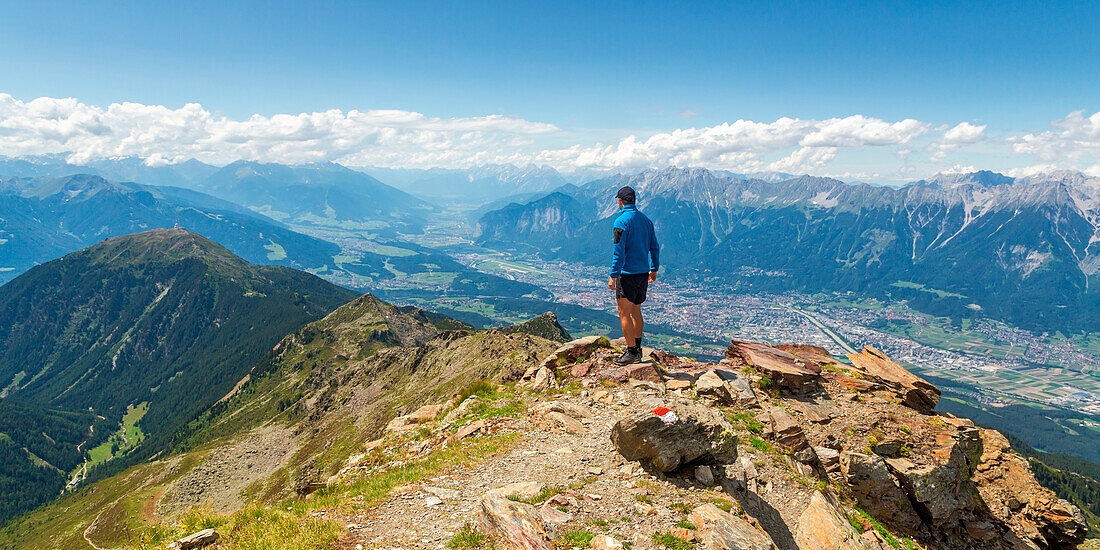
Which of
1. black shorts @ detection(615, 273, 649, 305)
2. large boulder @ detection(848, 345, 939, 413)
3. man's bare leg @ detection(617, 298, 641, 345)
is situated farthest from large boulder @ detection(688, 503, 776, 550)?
large boulder @ detection(848, 345, 939, 413)

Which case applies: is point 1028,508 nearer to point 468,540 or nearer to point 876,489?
point 876,489

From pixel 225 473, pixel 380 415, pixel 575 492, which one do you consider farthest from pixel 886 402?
pixel 225 473

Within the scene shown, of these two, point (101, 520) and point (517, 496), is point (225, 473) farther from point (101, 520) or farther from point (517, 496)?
point (517, 496)

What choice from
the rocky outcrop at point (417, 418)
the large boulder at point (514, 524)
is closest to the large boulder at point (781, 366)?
the rocky outcrop at point (417, 418)

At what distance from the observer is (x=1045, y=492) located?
20234 mm

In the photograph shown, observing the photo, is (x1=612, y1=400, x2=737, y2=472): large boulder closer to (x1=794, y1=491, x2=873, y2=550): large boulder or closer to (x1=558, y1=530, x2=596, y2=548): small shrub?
(x1=794, y1=491, x2=873, y2=550): large boulder

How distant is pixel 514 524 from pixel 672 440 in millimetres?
4884

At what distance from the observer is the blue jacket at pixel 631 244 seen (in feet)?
52.3

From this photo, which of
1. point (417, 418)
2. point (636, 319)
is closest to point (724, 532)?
point (636, 319)

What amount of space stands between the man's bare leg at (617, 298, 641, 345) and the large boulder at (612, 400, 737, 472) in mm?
5234

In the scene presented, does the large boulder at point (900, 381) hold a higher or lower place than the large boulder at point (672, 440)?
lower

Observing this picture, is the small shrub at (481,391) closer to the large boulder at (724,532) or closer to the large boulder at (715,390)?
the large boulder at (715,390)

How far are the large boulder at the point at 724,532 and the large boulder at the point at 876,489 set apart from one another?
9.08 meters

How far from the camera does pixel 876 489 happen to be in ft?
51.8
